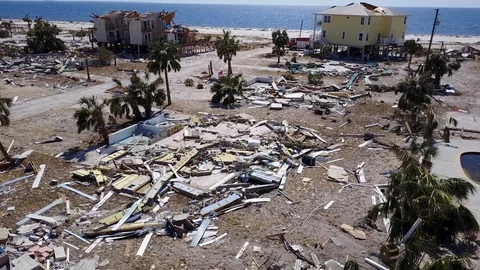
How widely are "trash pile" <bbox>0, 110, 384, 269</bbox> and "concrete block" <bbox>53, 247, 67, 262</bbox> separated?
3 centimetres

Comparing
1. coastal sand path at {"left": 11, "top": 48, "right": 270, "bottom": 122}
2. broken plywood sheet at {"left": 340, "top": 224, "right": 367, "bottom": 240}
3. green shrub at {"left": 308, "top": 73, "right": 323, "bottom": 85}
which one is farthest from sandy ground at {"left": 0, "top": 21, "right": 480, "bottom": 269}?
green shrub at {"left": 308, "top": 73, "right": 323, "bottom": 85}

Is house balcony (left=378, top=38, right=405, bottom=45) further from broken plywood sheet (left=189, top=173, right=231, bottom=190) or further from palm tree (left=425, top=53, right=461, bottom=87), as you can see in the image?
broken plywood sheet (left=189, top=173, right=231, bottom=190)

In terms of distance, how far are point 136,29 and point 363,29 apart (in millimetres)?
36018

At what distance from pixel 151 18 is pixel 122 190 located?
163 feet

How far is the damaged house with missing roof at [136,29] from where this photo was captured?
200ft

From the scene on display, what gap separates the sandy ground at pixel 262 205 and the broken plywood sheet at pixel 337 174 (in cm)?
48

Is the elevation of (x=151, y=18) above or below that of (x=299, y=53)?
above

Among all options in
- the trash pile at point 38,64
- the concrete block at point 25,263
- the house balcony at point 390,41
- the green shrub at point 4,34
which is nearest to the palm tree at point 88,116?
the concrete block at point 25,263

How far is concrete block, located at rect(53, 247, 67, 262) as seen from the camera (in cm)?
1333

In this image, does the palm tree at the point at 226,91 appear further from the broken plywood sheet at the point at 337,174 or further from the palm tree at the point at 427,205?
Result: the palm tree at the point at 427,205

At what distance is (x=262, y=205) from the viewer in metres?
17.2

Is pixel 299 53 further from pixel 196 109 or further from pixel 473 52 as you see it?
pixel 196 109

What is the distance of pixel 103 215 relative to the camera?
645 inches

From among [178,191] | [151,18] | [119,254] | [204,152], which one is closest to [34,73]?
[151,18]
